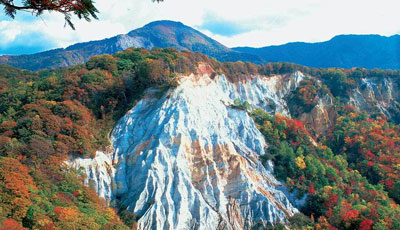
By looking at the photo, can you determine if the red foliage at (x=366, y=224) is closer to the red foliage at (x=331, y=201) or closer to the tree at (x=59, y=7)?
the red foliage at (x=331, y=201)

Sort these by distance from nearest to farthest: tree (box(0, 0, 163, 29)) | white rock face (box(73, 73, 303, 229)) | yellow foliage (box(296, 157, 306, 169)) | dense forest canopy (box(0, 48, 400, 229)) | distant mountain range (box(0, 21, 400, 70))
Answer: tree (box(0, 0, 163, 29))
dense forest canopy (box(0, 48, 400, 229))
white rock face (box(73, 73, 303, 229))
yellow foliage (box(296, 157, 306, 169))
distant mountain range (box(0, 21, 400, 70))

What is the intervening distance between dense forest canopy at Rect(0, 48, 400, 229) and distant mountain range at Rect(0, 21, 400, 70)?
52970mm

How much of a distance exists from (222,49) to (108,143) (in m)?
112

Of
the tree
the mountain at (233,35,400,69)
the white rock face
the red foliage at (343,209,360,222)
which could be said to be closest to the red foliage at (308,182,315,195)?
the white rock face

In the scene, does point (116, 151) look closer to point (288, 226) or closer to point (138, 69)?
point (138, 69)

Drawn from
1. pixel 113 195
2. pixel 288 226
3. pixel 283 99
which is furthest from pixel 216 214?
pixel 283 99

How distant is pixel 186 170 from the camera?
2908 cm

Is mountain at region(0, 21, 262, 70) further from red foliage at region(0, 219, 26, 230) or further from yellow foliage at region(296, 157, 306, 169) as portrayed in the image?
red foliage at region(0, 219, 26, 230)

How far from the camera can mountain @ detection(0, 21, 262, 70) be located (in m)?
99.4

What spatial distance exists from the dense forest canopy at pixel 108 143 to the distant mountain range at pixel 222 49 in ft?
174

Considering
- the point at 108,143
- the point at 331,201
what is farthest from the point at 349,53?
the point at 108,143

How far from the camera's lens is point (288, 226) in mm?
27141

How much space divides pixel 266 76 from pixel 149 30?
287 ft

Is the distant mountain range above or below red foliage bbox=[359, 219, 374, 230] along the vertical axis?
above
